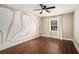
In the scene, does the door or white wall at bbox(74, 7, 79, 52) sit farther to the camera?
the door

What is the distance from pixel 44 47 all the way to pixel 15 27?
65 cm

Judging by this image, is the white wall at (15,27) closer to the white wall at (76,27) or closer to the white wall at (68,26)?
the white wall at (68,26)

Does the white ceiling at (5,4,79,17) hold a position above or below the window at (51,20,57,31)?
above

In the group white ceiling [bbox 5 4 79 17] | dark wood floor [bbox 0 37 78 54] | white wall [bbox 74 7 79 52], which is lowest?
dark wood floor [bbox 0 37 78 54]

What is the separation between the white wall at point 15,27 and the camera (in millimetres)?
1443

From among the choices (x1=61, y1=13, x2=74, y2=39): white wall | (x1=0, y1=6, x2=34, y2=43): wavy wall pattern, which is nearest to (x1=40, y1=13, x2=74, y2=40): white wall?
(x1=61, y1=13, x2=74, y2=39): white wall

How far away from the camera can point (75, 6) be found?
4.63 ft

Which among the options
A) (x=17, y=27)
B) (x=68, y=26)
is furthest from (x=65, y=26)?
(x=17, y=27)

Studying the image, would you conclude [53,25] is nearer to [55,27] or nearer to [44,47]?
[55,27]

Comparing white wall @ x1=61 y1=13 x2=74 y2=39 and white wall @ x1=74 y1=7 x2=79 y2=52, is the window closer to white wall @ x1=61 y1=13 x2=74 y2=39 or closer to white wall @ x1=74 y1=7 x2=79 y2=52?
white wall @ x1=61 y1=13 x2=74 y2=39

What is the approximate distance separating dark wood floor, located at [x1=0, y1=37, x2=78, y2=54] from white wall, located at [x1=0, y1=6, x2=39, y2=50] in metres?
0.09

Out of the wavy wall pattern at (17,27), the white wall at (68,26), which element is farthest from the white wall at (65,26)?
the wavy wall pattern at (17,27)

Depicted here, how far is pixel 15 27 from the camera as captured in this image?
1520mm

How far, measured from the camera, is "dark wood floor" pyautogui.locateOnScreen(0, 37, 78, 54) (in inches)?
56.7
